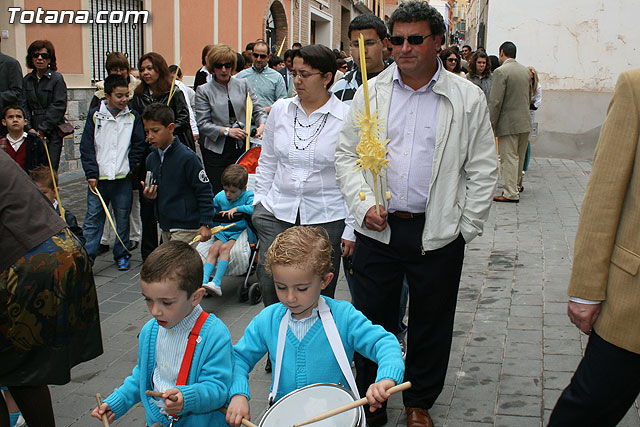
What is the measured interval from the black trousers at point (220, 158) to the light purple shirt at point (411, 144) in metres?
3.79

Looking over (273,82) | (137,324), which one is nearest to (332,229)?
(137,324)

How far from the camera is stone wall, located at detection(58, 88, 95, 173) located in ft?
38.6

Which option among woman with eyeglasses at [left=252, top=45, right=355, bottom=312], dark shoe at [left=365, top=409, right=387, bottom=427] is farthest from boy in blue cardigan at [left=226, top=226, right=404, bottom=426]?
woman with eyeglasses at [left=252, top=45, right=355, bottom=312]

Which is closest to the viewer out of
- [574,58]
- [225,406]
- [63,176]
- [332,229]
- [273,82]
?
[225,406]

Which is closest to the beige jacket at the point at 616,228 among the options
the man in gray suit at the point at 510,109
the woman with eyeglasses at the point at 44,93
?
the woman with eyeglasses at the point at 44,93

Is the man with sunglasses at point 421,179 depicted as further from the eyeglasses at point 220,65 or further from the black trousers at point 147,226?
the black trousers at point 147,226

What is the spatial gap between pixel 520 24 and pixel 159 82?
9.68m

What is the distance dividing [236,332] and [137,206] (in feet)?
9.59

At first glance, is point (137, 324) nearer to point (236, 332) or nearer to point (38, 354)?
point (236, 332)

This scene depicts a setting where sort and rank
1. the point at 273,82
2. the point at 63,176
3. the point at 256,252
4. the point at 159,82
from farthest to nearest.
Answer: the point at 63,176
the point at 273,82
the point at 159,82
the point at 256,252

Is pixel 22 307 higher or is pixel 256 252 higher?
pixel 22 307

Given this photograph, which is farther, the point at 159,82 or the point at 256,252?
the point at 159,82

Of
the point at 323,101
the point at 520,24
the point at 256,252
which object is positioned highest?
A: the point at 520,24

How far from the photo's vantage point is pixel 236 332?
5379 millimetres
